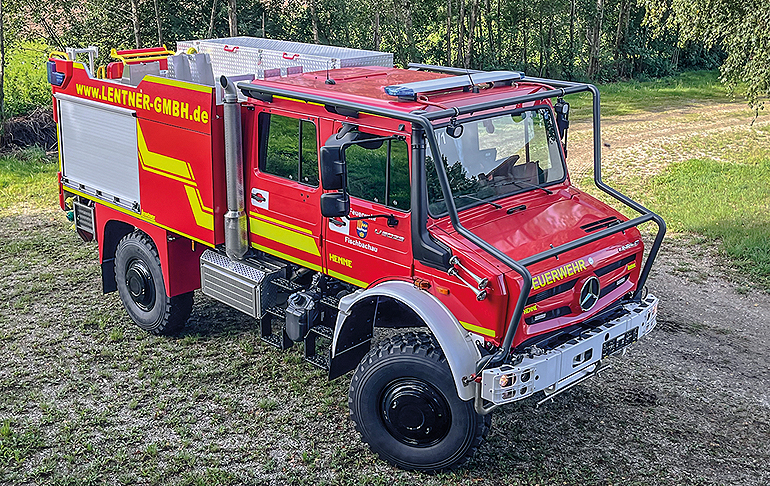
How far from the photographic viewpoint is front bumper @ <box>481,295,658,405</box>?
5.50 m

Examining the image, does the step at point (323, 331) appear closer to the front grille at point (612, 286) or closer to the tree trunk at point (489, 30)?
the front grille at point (612, 286)

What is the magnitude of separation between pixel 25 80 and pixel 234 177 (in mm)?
14459

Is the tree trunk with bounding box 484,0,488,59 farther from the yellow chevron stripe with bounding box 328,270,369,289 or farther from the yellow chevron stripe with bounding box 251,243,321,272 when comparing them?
the yellow chevron stripe with bounding box 328,270,369,289

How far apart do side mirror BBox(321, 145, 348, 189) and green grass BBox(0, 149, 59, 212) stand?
933cm

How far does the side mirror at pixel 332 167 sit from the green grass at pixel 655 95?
15.9m

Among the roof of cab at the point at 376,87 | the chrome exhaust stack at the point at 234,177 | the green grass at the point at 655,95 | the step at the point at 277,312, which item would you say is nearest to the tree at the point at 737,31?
the green grass at the point at 655,95

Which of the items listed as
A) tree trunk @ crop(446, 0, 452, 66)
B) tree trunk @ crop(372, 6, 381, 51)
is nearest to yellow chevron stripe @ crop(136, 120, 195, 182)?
tree trunk @ crop(372, 6, 381, 51)

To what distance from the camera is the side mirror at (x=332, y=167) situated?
221 inches

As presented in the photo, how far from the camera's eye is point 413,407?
6.01 metres

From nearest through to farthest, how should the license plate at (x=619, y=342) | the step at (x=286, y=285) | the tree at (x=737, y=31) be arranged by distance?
the license plate at (x=619, y=342)
the step at (x=286, y=285)
the tree at (x=737, y=31)

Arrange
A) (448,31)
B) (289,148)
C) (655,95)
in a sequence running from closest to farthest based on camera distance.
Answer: (289,148) → (655,95) → (448,31)

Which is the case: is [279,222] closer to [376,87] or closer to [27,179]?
[376,87]

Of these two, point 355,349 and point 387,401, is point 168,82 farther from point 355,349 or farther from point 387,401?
point 387,401

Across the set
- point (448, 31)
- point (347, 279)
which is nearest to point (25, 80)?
point (448, 31)
